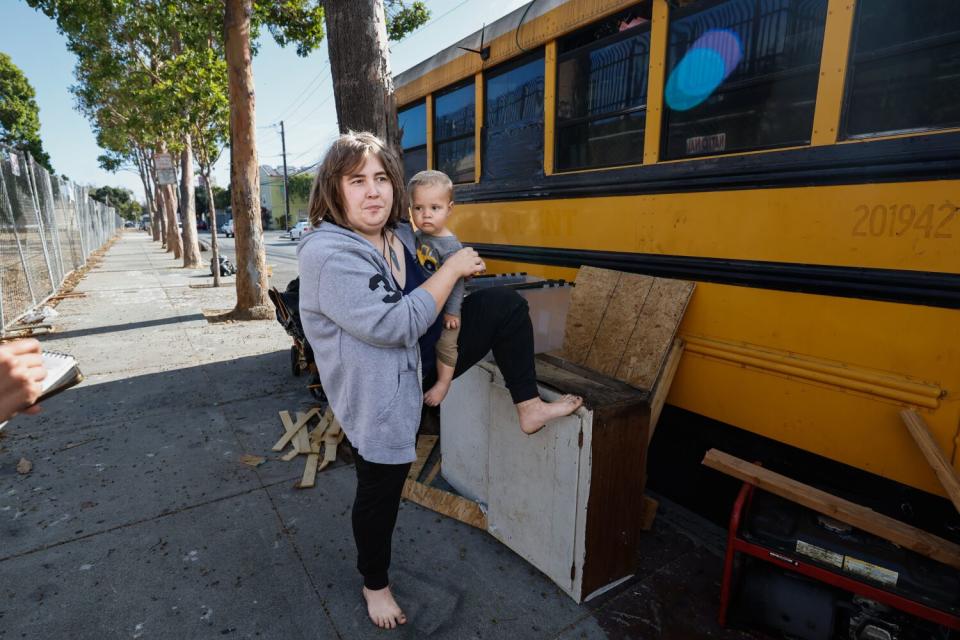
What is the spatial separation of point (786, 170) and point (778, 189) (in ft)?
0.26

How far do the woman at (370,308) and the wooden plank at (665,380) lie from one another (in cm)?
126

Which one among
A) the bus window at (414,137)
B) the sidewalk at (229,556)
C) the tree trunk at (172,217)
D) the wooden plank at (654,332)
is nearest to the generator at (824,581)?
the sidewalk at (229,556)

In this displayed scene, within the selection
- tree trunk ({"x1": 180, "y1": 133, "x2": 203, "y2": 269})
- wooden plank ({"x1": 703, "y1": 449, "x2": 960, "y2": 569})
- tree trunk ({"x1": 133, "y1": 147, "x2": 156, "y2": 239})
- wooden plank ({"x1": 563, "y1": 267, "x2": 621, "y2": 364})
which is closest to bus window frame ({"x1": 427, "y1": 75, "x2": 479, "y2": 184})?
wooden plank ({"x1": 563, "y1": 267, "x2": 621, "y2": 364})

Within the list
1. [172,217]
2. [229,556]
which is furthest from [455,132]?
[172,217]

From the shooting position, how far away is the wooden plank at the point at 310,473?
297cm

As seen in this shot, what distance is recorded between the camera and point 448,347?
191 centimetres

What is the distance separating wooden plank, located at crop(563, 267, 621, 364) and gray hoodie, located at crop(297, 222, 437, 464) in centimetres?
149

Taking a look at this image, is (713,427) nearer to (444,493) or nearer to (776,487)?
Result: (776,487)

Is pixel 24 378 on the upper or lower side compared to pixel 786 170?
lower

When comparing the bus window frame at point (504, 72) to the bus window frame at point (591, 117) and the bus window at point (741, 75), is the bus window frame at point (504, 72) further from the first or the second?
the bus window at point (741, 75)

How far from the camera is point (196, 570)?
2.27m

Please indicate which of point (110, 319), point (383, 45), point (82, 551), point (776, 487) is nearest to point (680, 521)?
point (776, 487)

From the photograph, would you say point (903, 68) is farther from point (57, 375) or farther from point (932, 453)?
point (57, 375)

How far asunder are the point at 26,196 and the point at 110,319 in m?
3.38
